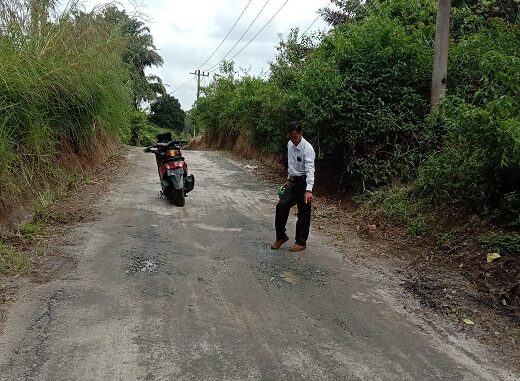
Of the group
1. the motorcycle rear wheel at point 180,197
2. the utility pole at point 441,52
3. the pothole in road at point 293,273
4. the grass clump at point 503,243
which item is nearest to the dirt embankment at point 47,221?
the motorcycle rear wheel at point 180,197

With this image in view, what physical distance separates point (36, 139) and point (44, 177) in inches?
31.3

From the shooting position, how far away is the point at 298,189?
6.35m

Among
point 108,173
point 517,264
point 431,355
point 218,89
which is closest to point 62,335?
point 431,355

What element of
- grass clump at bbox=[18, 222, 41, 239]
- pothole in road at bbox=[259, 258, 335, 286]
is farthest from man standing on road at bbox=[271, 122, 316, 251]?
grass clump at bbox=[18, 222, 41, 239]

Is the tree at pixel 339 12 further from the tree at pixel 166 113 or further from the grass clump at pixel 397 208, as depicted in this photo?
the tree at pixel 166 113

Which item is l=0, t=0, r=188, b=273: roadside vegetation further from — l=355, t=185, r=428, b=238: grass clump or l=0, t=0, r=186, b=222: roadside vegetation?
l=355, t=185, r=428, b=238: grass clump

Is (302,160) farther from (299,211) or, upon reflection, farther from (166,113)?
(166,113)

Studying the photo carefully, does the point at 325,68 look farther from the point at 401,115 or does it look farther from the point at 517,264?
the point at 517,264

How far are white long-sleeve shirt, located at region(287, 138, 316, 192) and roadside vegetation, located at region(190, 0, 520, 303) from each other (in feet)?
5.72

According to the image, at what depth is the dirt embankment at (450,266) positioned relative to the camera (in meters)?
4.30

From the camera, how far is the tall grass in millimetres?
6684

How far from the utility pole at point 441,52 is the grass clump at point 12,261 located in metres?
6.64

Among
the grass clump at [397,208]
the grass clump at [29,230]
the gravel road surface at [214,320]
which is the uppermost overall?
the grass clump at [397,208]

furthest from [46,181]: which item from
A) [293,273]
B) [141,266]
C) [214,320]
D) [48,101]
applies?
[214,320]
